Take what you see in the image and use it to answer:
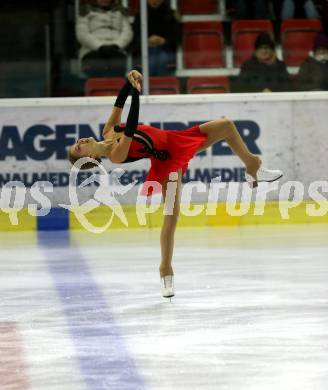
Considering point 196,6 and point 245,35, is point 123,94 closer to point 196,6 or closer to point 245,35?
point 196,6

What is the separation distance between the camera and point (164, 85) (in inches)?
462

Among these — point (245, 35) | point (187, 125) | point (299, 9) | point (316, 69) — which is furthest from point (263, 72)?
point (187, 125)

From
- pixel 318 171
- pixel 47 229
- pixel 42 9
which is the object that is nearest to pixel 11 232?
pixel 47 229

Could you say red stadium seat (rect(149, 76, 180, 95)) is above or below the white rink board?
above

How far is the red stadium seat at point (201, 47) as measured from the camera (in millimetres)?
11648

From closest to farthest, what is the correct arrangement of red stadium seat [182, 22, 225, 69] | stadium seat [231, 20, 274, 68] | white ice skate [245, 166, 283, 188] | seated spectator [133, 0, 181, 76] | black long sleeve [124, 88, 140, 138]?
black long sleeve [124, 88, 140, 138] < white ice skate [245, 166, 283, 188] < seated spectator [133, 0, 181, 76] < red stadium seat [182, 22, 225, 69] < stadium seat [231, 20, 274, 68]

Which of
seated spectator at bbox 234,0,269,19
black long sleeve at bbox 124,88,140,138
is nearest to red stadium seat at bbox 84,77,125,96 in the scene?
seated spectator at bbox 234,0,269,19

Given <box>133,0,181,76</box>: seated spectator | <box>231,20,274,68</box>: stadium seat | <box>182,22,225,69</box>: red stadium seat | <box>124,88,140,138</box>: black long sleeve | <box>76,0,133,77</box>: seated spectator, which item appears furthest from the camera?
<box>231,20,274,68</box>: stadium seat

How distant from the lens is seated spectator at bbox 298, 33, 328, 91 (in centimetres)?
1179

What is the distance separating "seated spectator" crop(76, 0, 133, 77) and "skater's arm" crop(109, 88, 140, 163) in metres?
4.43

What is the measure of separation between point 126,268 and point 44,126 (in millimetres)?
3390

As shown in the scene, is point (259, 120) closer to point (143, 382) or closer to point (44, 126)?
point (44, 126)

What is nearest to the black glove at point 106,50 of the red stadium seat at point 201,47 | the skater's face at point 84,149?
the red stadium seat at point 201,47

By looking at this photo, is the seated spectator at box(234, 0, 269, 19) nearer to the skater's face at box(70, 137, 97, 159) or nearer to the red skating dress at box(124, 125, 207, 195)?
the red skating dress at box(124, 125, 207, 195)
